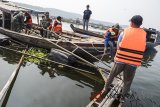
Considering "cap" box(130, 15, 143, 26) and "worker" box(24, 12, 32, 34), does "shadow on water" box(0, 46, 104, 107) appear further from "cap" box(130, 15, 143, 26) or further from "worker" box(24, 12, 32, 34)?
"worker" box(24, 12, 32, 34)

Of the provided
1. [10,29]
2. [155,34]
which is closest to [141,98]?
[10,29]

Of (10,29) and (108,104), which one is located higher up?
(10,29)

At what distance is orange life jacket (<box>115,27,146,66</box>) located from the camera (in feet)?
20.7

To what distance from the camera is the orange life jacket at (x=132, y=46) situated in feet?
20.7

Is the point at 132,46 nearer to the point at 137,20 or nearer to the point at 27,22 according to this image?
the point at 137,20

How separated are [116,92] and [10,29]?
10.6 m

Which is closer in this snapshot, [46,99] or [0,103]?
[0,103]

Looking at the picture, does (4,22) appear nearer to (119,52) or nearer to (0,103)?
(0,103)

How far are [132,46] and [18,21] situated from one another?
34.9 feet

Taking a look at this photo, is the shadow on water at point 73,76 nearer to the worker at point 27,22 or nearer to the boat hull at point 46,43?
the boat hull at point 46,43

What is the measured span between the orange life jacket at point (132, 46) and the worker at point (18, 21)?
1017 cm

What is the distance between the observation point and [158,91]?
10.9 metres

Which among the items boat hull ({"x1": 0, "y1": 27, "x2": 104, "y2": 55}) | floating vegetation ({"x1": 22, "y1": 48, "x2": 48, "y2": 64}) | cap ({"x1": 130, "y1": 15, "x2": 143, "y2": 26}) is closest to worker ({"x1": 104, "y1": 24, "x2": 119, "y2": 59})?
Answer: boat hull ({"x1": 0, "y1": 27, "x2": 104, "y2": 55})

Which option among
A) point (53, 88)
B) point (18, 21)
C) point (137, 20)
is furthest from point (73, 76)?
point (18, 21)
